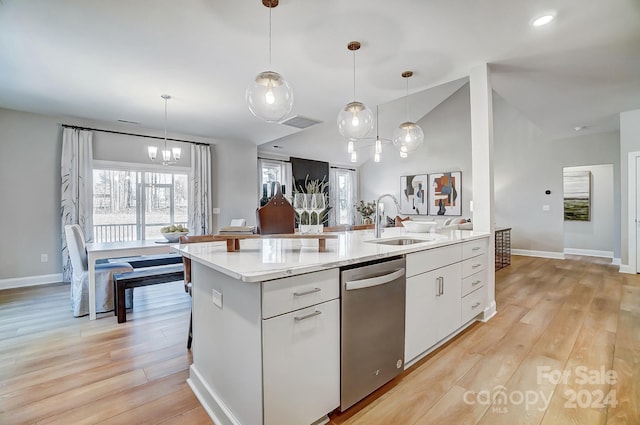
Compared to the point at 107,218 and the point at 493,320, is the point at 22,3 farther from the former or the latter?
the point at 493,320

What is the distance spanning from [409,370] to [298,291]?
4.05 feet

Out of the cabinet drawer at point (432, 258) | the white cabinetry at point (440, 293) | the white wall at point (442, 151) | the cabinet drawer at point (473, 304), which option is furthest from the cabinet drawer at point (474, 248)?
the white wall at point (442, 151)

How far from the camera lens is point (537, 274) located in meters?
4.67

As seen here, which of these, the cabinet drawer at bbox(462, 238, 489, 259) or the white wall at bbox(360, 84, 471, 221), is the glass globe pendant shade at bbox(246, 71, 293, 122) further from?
the white wall at bbox(360, 84, 471, 221)

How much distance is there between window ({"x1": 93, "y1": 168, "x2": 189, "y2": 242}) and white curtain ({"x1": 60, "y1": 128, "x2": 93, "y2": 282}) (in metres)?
0.14

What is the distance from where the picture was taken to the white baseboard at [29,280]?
4102mm

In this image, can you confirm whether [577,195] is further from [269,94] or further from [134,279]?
[134,279]

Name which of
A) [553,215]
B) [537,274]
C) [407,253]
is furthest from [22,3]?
[553,215]

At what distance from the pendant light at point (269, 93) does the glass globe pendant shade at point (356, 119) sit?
70 centimetres

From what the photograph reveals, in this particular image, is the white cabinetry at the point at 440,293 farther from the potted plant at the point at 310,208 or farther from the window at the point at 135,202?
the window at the point at 135,202

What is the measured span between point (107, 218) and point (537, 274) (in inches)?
288

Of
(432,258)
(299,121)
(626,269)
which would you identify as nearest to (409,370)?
(432,258)

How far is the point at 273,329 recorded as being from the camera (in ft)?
3.84

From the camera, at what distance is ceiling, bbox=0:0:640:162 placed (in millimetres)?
2139
